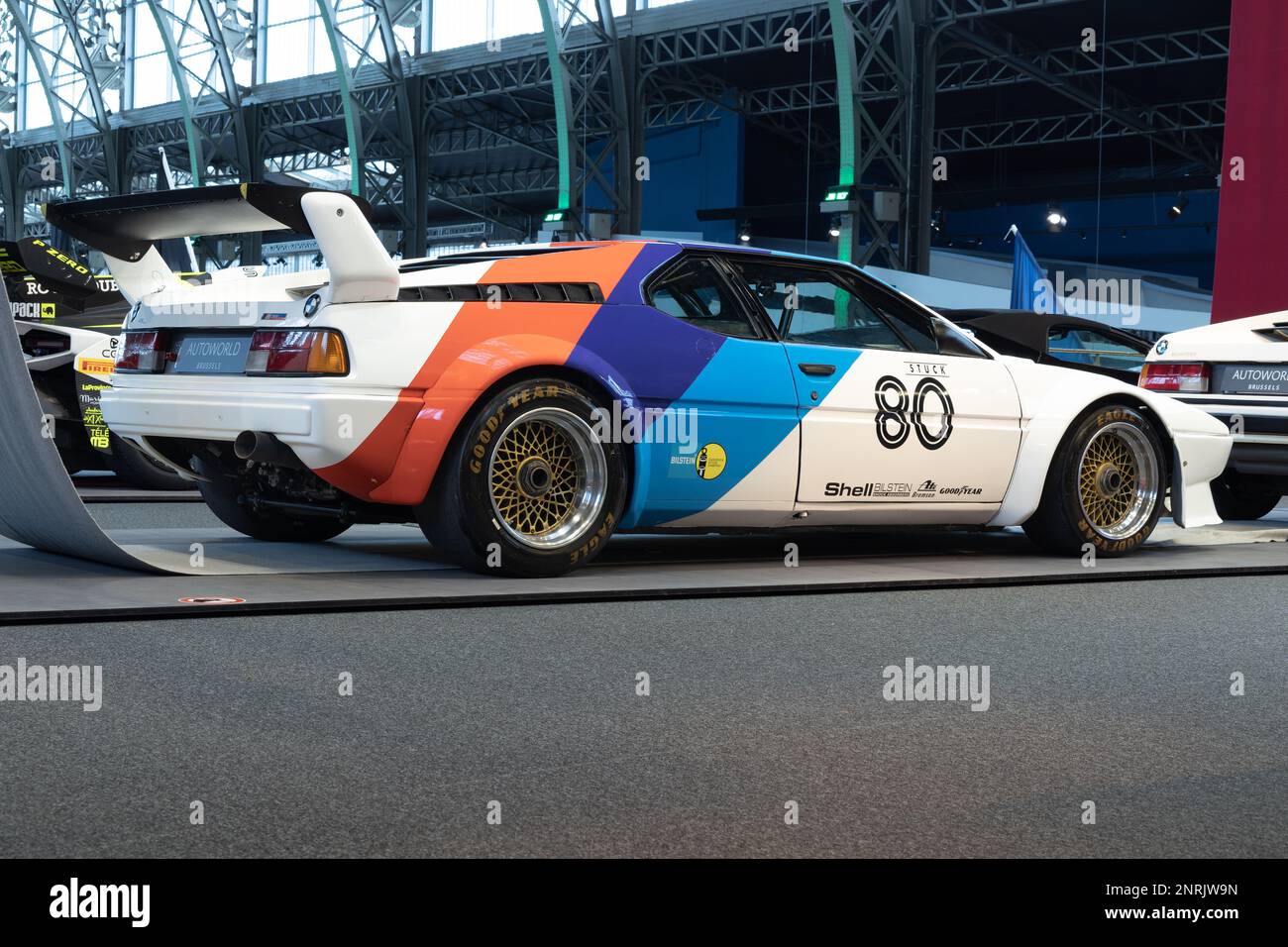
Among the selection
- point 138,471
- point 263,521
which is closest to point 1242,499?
point 263,521

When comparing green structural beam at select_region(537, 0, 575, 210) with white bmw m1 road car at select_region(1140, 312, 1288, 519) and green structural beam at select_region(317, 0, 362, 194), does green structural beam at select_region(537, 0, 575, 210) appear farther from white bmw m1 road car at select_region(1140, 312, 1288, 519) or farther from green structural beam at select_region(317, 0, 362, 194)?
white bmw m1 road car at select_region(1140, 312, 1288, 519)

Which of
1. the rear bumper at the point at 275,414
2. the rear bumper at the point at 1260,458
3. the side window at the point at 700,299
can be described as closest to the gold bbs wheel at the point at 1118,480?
the rear bumper at the point at 1260,458

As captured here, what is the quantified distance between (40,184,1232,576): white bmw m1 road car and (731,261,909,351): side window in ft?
0.04

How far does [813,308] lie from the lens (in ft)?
21.5

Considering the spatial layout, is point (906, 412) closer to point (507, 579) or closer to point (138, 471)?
point (507, 579)

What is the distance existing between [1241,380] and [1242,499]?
63.2 inches

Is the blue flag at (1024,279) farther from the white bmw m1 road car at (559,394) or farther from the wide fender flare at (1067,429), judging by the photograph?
the white bmw m1 road car at (559,394)

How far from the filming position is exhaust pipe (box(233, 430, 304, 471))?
5.68 m

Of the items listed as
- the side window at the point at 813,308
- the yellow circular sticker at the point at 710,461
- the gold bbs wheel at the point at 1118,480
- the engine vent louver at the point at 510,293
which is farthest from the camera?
the gold bbs wheel at the point at 1118,480

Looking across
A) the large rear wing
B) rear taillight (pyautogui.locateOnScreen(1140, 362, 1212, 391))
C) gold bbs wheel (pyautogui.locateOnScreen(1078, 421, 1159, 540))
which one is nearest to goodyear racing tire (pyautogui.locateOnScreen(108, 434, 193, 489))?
the large rear wing

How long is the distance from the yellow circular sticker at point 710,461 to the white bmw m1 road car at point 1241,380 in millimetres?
3621

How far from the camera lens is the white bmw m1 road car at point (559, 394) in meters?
5.64

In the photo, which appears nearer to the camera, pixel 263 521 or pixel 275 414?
pixel 275 414
